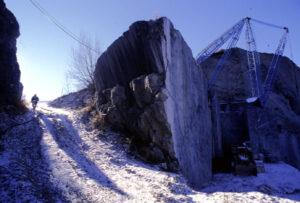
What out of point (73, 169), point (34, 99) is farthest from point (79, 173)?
point (34, 99)

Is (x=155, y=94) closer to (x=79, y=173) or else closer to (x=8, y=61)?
(x=79, y=173)

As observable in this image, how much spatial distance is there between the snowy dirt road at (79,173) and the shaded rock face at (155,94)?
1.28 meters

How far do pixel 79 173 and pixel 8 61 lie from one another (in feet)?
27.2

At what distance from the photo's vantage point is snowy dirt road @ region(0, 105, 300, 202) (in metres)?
4.63

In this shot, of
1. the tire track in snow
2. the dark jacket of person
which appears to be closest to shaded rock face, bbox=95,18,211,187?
the tire track in snow

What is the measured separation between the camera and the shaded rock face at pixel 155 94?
8.85 meters

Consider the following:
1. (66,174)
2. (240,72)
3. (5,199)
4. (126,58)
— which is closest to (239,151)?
(126,58)

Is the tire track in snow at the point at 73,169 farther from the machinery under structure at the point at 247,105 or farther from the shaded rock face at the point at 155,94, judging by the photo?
the machinery under structure at the point at 247,105

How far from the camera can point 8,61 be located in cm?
1005

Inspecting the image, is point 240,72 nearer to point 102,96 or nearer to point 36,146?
point 102,96

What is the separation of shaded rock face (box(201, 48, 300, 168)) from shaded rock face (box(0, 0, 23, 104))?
20.8 meters

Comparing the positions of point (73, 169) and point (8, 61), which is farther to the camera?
point (8, 61)

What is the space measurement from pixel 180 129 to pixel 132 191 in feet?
16.9

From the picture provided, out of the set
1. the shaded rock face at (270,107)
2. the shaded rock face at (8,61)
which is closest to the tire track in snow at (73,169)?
the shaded rock face at (8,61)
